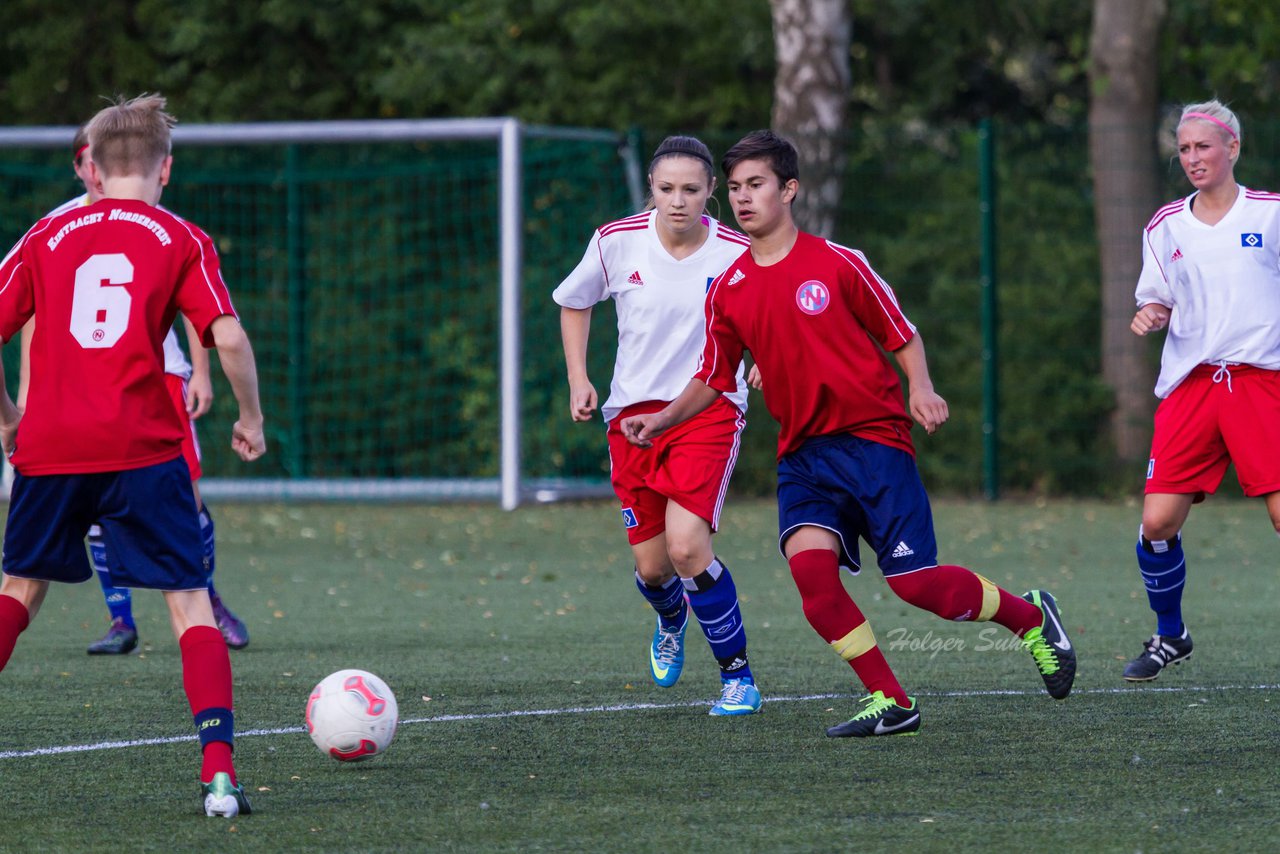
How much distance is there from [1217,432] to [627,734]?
232cm

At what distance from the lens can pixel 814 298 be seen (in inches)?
220

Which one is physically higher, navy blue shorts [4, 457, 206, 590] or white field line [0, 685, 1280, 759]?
navy blue shorts [4, 457, 206, 590]

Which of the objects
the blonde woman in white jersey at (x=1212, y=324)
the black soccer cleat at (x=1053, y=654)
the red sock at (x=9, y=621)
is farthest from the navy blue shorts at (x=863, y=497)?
the red sock at (x=9, y=621)

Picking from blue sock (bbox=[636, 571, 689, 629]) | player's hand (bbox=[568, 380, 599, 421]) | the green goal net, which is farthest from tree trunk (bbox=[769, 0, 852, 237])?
player's hand (bbox=[568, 380, 599, 421])

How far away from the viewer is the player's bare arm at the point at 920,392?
214 inches

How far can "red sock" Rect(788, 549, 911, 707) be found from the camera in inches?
221

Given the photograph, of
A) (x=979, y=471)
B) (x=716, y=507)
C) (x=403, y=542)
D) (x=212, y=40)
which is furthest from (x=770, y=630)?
(x=212, y=40)

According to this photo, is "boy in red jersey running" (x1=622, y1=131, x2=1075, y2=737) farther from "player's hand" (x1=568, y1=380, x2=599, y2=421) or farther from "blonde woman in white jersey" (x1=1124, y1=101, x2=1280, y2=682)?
"blonde woman in white jersey" (x1=1124, y1=101, x2=1280, y2=682)

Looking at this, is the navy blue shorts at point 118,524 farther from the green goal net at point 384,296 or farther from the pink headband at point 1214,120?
the green goal net at point 384,296

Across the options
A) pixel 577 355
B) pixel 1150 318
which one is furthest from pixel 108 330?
pixel 1150 318

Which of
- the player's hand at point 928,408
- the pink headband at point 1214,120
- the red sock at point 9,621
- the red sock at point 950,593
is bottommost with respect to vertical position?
the red sock at point 950,593

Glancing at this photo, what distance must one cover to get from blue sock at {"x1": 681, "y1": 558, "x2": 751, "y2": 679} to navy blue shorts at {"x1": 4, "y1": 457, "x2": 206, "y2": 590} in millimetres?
1974

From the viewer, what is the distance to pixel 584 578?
34.3ft

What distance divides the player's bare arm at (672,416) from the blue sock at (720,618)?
1.74 ft
